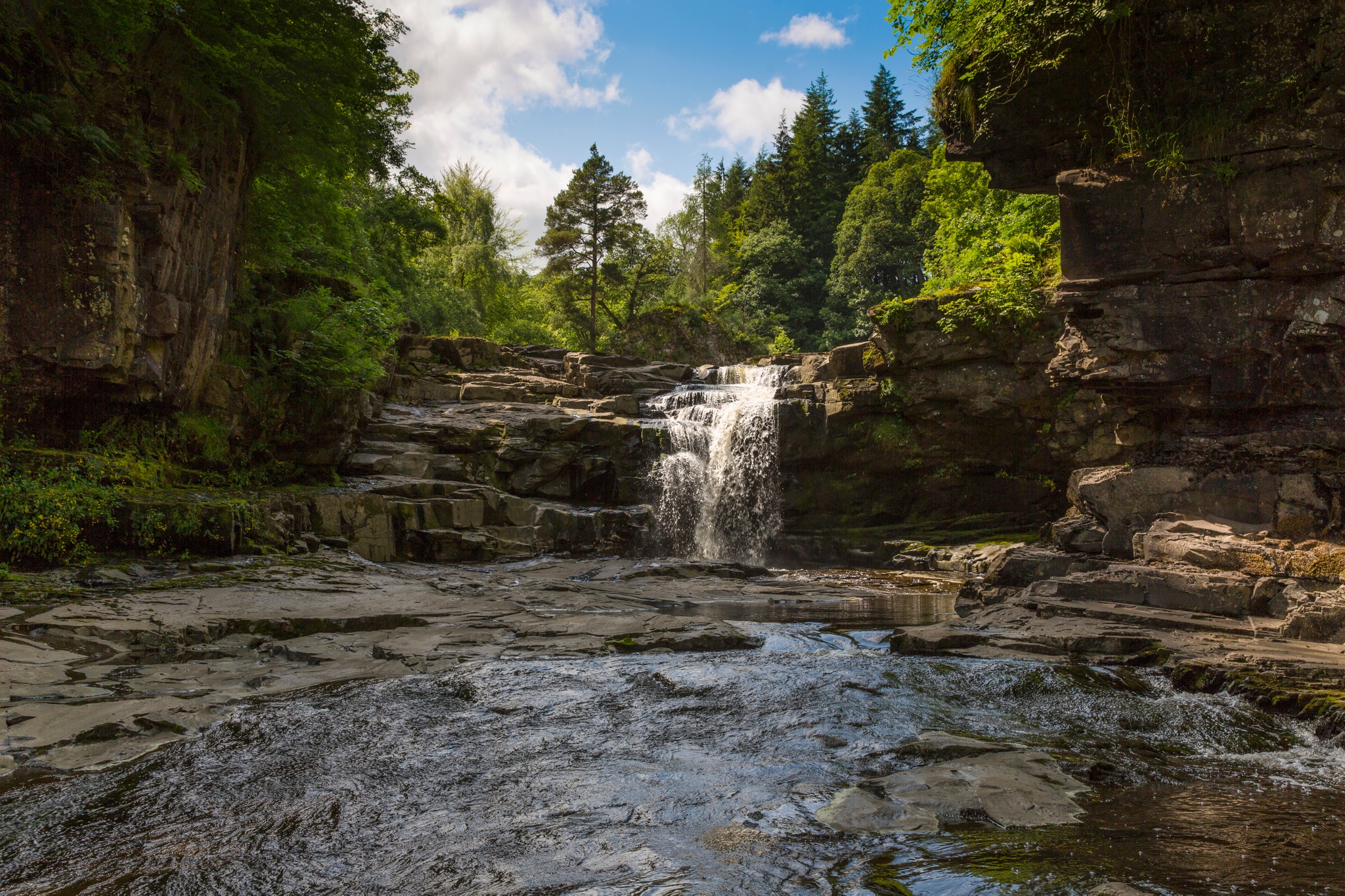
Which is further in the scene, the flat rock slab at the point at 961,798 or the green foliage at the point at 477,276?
the green foliage at the point at 477,276

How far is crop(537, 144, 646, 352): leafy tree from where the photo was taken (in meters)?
36.9

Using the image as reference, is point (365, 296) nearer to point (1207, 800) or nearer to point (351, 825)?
point (351, 825)

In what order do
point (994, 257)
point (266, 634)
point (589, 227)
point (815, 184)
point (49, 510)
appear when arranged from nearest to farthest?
point (266, 634), point (49, 510), point (994, 257), point (589, 227), point (815, 184)

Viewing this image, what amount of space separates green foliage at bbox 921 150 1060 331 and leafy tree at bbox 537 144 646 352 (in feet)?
55.1

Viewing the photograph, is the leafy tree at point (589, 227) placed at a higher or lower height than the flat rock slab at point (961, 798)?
higher

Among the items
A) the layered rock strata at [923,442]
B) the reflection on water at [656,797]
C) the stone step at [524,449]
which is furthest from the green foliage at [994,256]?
the reflection on water at [656,797]

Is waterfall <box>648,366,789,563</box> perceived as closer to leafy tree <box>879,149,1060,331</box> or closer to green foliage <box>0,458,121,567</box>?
leafy tree <box>879,149,1060,331</box>

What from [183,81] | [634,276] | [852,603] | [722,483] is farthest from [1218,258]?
[634,276]

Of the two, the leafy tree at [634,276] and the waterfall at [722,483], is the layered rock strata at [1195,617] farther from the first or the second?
the leafy tree at [634,276]

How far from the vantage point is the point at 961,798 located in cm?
370

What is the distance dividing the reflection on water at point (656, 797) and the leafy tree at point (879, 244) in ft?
111

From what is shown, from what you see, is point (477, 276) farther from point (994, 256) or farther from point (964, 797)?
point (964, 797)

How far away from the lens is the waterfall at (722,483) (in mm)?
18219

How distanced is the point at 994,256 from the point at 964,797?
64.5 feet
